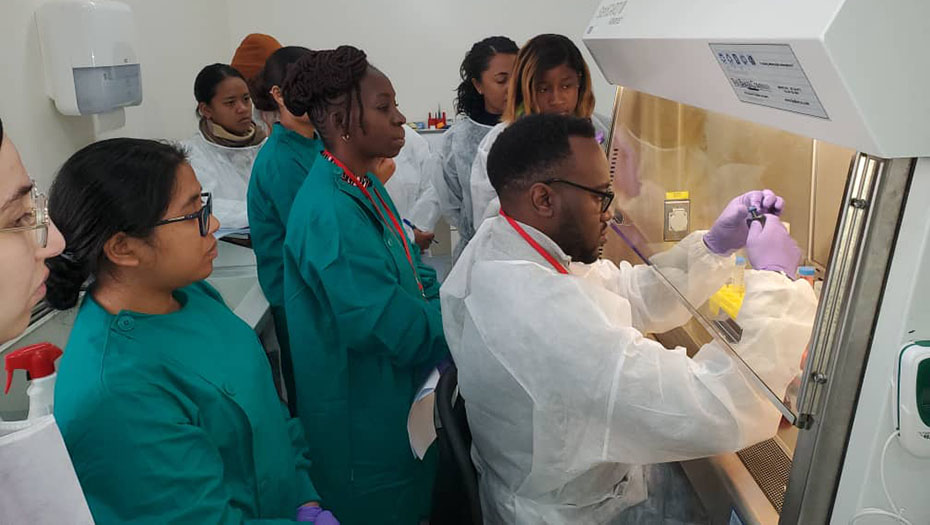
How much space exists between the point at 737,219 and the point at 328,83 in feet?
3.01

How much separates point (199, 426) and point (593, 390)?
0.58 meters

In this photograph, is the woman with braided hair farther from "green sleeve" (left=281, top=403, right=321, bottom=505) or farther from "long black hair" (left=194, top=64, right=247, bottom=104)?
"long black hair" (left=194, top=64, right=247, bottom=104)

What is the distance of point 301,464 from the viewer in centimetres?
129

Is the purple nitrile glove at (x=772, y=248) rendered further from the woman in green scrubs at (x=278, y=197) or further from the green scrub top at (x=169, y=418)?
the woman in green scrubs at (x=278, y=197)

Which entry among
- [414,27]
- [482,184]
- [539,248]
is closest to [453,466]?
[539,248]

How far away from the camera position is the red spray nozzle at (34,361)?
36.1 inches

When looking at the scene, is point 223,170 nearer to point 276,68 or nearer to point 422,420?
point 276,68

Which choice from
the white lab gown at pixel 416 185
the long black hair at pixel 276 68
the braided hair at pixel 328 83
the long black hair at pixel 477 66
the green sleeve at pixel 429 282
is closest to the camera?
the braided hair at pixel 328 83

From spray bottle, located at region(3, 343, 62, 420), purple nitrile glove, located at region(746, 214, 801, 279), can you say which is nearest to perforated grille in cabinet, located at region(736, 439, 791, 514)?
purple nitrile glove, located at region(746, 214, 801, 279)

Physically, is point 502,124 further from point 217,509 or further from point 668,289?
point 217,509

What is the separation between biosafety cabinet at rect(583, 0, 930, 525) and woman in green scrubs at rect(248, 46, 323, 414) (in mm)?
1140

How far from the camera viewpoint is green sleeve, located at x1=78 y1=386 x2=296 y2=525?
2.85ft

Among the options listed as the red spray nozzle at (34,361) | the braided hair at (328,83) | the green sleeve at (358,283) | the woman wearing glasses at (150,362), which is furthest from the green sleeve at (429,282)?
the red spray nozzle at (34,361)

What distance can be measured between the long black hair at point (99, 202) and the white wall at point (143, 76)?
47 centimetres
